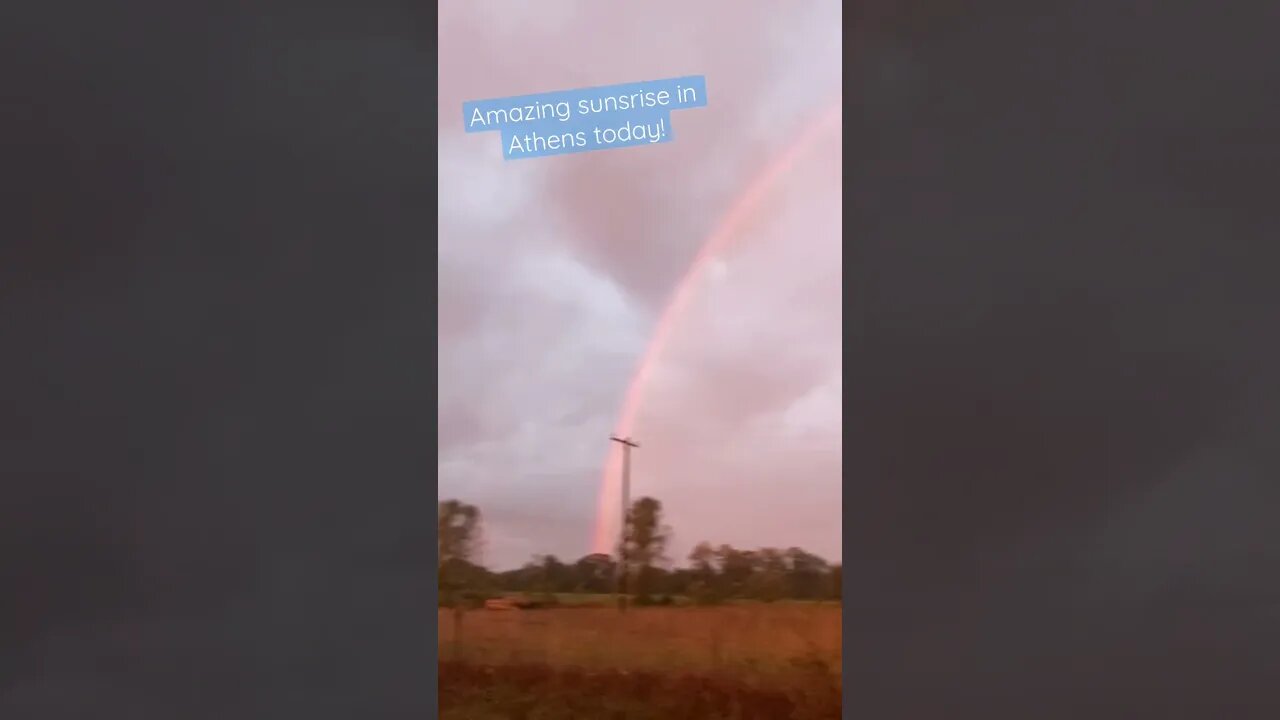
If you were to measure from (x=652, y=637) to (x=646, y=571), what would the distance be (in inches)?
18.3

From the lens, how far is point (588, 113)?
4.88 metres

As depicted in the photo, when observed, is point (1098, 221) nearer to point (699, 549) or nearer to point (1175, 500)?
point (1175, 500)

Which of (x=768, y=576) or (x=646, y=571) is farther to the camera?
(x=646, y=571)

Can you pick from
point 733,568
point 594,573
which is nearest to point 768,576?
point 733,568

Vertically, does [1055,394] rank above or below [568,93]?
below

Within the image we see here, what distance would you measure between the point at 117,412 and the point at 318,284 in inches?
20.2

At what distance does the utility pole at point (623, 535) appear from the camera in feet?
18.9

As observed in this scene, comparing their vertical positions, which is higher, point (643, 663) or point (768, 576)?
point (768, 576)

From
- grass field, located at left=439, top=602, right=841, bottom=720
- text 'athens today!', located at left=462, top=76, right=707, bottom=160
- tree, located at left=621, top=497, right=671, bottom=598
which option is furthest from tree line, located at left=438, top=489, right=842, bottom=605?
text 'athens today!', located at left=462, top=76, right=707, bottom=160

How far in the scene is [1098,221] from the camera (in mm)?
2320

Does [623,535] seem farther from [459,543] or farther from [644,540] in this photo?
[459,543]

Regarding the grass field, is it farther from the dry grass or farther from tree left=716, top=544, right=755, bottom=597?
tree left=716, top=544, right=755, bottom=597

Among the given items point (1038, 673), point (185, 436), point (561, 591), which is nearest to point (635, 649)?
point (561, 591)

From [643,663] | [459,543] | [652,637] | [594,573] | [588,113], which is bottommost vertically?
[643,663]
